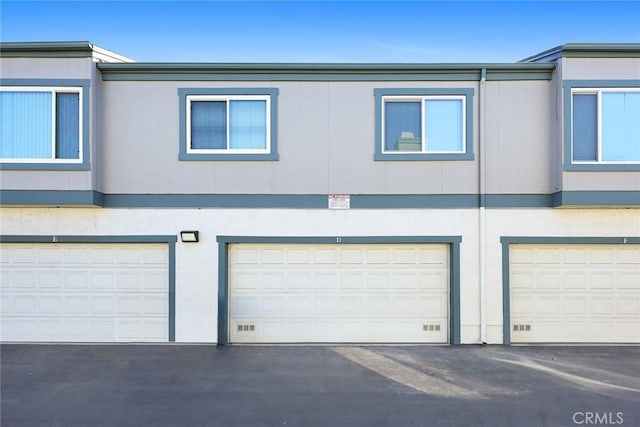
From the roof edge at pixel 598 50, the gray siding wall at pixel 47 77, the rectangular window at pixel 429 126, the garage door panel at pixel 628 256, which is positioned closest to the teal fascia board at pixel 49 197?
the gray siding wall at pixel 47 77

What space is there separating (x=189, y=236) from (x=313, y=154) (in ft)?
9.18

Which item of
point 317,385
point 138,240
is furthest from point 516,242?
point 138,240

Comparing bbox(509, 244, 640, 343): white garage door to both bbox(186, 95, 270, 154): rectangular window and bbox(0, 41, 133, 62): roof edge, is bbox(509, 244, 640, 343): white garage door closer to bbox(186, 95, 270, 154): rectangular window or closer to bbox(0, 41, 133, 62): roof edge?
bbox(186, 95, 270, 154): rectangular window

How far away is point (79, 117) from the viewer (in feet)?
24.4

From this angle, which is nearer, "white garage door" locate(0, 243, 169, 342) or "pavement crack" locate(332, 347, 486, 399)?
"pavement crack" locate(332, 347, 486, 399)

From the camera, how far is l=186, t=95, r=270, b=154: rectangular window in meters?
7.77

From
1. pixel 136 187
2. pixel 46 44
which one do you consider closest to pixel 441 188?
pixel 136 187

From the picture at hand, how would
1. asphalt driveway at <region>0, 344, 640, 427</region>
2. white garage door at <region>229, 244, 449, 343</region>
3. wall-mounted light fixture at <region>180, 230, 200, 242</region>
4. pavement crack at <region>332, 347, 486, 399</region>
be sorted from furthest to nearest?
1. white garage door at <region>229, 244, 449, 343</region>
2. wall-mounted light fixture at <region>180, 230, 200, 242</region>
3. pavement crack at <region>332, 347, 486, 399</region>
4. asphalt driveway at <region>0, 344, 640, 427</region>

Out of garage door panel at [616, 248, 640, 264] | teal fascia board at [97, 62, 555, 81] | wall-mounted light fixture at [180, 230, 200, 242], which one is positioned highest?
teal fascia board at [97, 62, 555, 81]

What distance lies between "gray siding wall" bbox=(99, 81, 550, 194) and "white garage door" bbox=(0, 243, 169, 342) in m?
1.37

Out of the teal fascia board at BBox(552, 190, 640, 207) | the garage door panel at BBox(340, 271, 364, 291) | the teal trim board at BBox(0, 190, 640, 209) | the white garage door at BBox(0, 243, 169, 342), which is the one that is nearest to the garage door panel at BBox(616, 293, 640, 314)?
the teal fascia board at BBox(552, 190, 640, 207)

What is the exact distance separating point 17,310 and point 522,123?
406 inches

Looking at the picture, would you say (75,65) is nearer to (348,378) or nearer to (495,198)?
(348,378)

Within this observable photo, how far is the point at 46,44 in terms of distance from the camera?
24.0 feet
